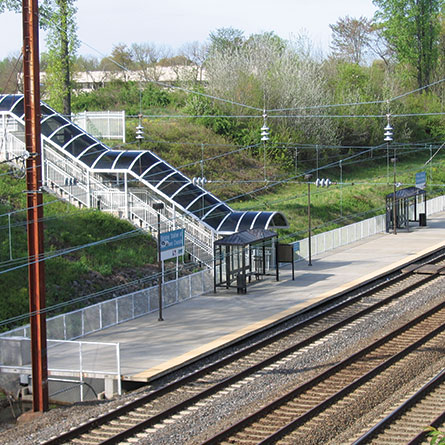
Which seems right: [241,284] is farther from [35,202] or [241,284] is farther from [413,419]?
[413,419]

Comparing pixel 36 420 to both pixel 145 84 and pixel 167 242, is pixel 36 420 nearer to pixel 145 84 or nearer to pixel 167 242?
pixel 167 242

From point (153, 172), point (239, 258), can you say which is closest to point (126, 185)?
point (153, 172)

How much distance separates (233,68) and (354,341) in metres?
44.9

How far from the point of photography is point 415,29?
258 ft

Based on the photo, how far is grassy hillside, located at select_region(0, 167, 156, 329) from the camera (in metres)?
26.6

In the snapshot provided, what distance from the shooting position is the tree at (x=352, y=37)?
98812mm

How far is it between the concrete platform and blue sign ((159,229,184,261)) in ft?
6.41

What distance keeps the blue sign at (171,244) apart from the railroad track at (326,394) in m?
7.99

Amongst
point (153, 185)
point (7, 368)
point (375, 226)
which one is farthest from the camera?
point (375, 226)

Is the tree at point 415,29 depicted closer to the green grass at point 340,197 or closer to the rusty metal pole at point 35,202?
the green grass at point 340,197

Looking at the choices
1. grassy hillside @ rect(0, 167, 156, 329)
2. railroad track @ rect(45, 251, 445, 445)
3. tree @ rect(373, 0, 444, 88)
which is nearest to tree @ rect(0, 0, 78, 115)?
grassy hillside @ rect(0, 167, 156, 329)

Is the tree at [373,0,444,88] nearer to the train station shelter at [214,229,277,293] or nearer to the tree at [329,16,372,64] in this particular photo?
the tree at [329,16,372,64]

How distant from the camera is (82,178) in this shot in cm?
3619

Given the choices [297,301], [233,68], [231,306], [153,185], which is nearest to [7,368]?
[231,306]
